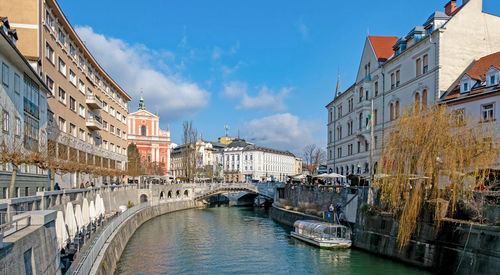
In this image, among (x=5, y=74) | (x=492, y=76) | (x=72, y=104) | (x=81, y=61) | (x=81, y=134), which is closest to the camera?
(x=5, y=74)

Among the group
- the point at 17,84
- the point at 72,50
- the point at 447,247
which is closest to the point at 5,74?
the point at 17,84

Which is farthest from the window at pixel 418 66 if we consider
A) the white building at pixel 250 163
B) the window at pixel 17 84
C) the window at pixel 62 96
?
the white building at pixel 250 163

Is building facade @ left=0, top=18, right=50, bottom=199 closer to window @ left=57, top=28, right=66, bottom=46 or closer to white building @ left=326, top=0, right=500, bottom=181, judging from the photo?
window @ left=57, top=28, right=66, bottom=46

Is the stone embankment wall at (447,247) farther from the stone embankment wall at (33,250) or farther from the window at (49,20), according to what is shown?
the window at (49,20)

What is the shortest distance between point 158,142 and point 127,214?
6348 cm

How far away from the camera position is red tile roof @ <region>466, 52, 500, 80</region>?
30.9m

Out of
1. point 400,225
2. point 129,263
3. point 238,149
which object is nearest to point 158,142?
point 238,149

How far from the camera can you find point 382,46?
47750mm

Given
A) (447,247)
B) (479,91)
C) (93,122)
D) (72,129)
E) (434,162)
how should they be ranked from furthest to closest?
(93,122), (72,129), (479,91), (434,162), (447,247)

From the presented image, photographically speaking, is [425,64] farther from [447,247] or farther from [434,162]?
[447,247]

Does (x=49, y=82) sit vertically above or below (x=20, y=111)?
above

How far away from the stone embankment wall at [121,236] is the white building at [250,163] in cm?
6761

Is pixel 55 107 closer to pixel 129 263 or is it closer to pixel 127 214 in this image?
pixel 127 214

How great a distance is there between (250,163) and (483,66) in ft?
335
